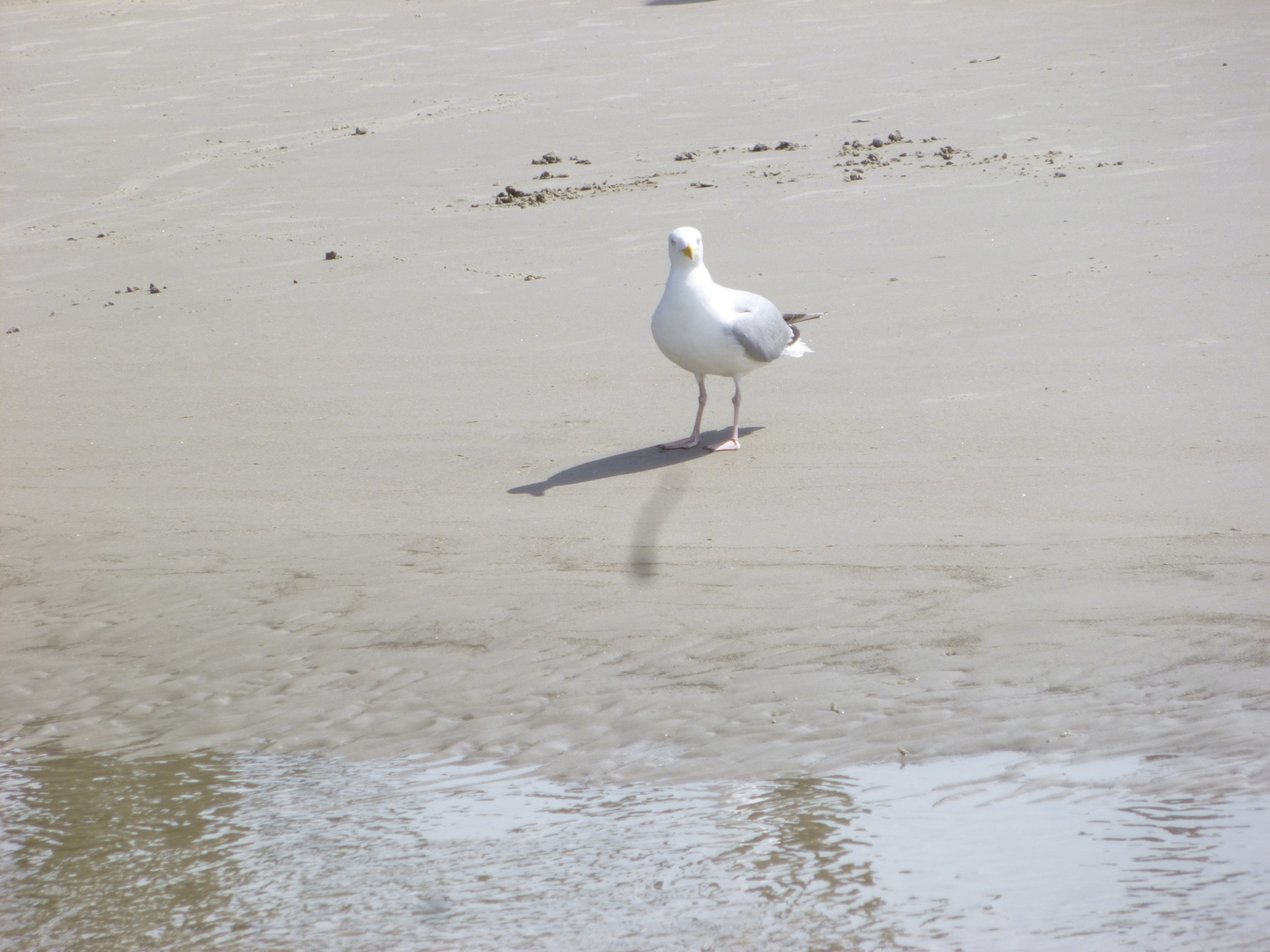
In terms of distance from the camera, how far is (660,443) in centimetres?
615

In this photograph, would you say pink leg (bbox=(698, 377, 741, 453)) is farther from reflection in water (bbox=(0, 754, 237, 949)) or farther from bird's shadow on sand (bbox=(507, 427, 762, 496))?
reflection in water (bbox=(0, 754, 237, 949))

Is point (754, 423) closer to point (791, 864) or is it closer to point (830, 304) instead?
point (830, 304)

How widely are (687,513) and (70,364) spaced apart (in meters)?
4.29

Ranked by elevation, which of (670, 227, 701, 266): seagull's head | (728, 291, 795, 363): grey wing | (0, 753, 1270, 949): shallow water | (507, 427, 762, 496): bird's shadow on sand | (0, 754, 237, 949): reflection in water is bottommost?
(0, 754, 237, 949): reflection in water

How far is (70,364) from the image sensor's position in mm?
7781

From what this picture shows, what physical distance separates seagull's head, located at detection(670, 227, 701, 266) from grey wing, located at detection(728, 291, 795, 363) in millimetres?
267

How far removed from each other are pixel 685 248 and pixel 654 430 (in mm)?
855

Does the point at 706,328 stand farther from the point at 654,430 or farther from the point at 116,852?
the point at 116,852

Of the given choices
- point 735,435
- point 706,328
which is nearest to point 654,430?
point 735,435

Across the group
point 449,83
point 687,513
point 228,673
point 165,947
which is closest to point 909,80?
point 449,83

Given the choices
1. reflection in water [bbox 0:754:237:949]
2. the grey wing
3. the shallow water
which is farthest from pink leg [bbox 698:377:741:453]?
reflection in water [bbox 0:754:237:949]

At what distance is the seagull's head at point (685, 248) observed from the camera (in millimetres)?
5988

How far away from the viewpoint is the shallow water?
2.99 metres

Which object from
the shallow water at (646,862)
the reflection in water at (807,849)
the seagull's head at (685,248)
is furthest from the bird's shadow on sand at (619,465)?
the reflection in water at (807,849)
